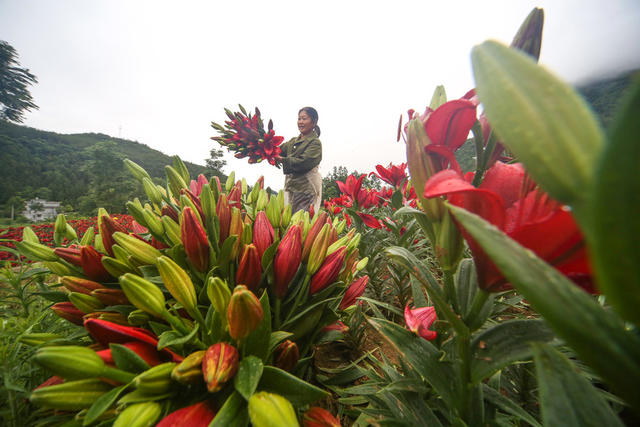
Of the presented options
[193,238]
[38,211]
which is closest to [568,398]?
[193,238]

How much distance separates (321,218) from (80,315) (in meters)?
0.45

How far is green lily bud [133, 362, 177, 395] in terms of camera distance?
0.24m

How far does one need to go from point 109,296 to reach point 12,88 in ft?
67.4

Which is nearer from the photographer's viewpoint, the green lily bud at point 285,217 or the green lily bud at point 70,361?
the green lily bud at point 70,361

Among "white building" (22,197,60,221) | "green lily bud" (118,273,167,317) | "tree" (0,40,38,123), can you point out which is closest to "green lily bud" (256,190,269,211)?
"green lily bud" (118,273,167,317)

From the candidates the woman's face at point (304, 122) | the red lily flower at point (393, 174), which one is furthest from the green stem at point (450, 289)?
the woman's face at point (304, 122)

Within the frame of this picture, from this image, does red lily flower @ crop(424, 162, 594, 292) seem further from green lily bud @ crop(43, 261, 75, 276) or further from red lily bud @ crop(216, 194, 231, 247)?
green lily bud @ crop(43, 261, 75, 276)

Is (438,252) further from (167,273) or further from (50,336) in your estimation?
(50,336)

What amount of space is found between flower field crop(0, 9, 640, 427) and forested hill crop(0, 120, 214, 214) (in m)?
7.96

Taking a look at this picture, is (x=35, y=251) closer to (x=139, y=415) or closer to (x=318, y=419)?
(x=139, y=415)

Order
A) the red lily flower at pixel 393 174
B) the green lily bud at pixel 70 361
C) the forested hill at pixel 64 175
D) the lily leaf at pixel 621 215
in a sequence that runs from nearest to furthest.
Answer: the lily leaf at pixel 621 215, the green lily bud at pixel 70 361, the red lily flower at pixel 393 174, the forested hill at pixel 64 175

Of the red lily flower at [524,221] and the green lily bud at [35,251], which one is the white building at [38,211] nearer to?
the green lily bud at [35,251]

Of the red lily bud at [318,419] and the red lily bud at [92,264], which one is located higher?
the red lily bud at [92,264]

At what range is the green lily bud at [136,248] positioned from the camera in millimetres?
399
